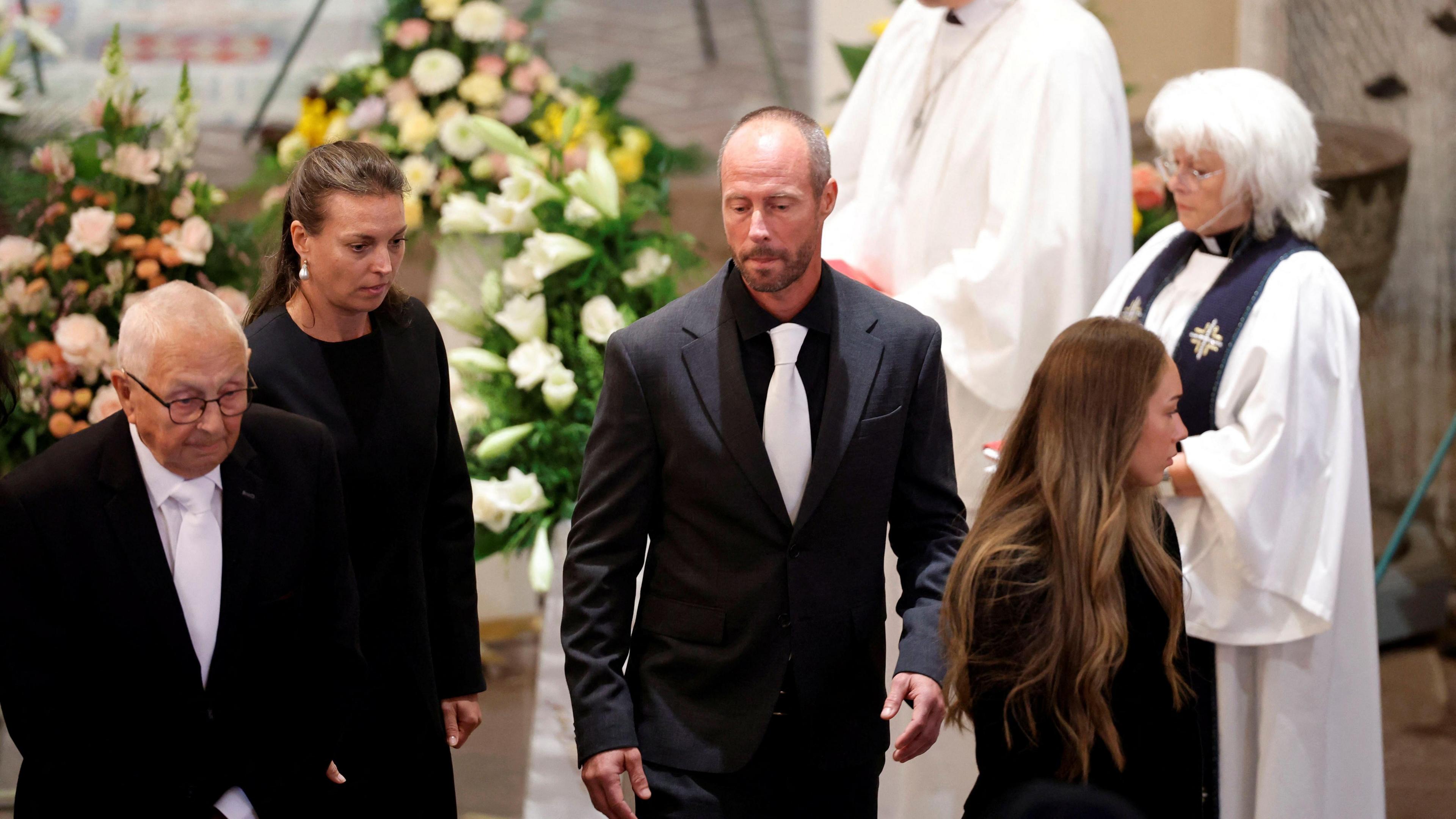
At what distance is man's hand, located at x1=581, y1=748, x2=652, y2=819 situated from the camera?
2350 millimetres

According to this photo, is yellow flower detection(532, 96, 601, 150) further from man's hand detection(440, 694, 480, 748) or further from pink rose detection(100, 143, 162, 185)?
man's hand detection(440, 694, 480, 748)

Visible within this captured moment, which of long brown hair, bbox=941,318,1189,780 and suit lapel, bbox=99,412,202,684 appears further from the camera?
long brown hair, bbox=941,318,1189,780

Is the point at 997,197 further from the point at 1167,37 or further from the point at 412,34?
the point at 1167,37

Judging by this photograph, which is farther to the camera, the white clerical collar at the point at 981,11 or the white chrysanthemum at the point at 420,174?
the white chrysanthemum at the point at 420,174

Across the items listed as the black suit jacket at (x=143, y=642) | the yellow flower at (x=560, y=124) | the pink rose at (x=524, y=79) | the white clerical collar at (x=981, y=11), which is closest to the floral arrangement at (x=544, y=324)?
the yellow flower at (x=560, y=124)

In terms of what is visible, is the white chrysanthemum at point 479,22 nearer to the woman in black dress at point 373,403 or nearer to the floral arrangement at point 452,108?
the floral arrangement at point 452,108

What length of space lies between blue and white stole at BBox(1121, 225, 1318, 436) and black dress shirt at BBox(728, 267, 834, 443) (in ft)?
3.13

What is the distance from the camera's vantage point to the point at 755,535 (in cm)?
244

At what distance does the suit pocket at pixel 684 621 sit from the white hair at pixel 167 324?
0.78 meters

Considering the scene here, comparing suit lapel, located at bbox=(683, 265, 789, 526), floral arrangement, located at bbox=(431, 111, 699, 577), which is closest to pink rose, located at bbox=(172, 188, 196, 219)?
floral arrangement, located at bbox=(431, 111, 699, 577)

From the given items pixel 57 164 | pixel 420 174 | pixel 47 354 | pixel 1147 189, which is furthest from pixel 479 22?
pixel 1147 189

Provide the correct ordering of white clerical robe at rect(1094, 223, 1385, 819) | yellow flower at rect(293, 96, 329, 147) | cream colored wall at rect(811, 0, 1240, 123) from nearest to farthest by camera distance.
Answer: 1. white clerical robe at rect(1094, 223, 1385, 819)
2. yellow flower at rect(293, 96, 329, 147)
3. cream colored wall at rect(811, 0, 1240, 123)

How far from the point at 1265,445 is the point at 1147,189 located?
3.79 ft

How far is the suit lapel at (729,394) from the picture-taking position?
2406 mm
